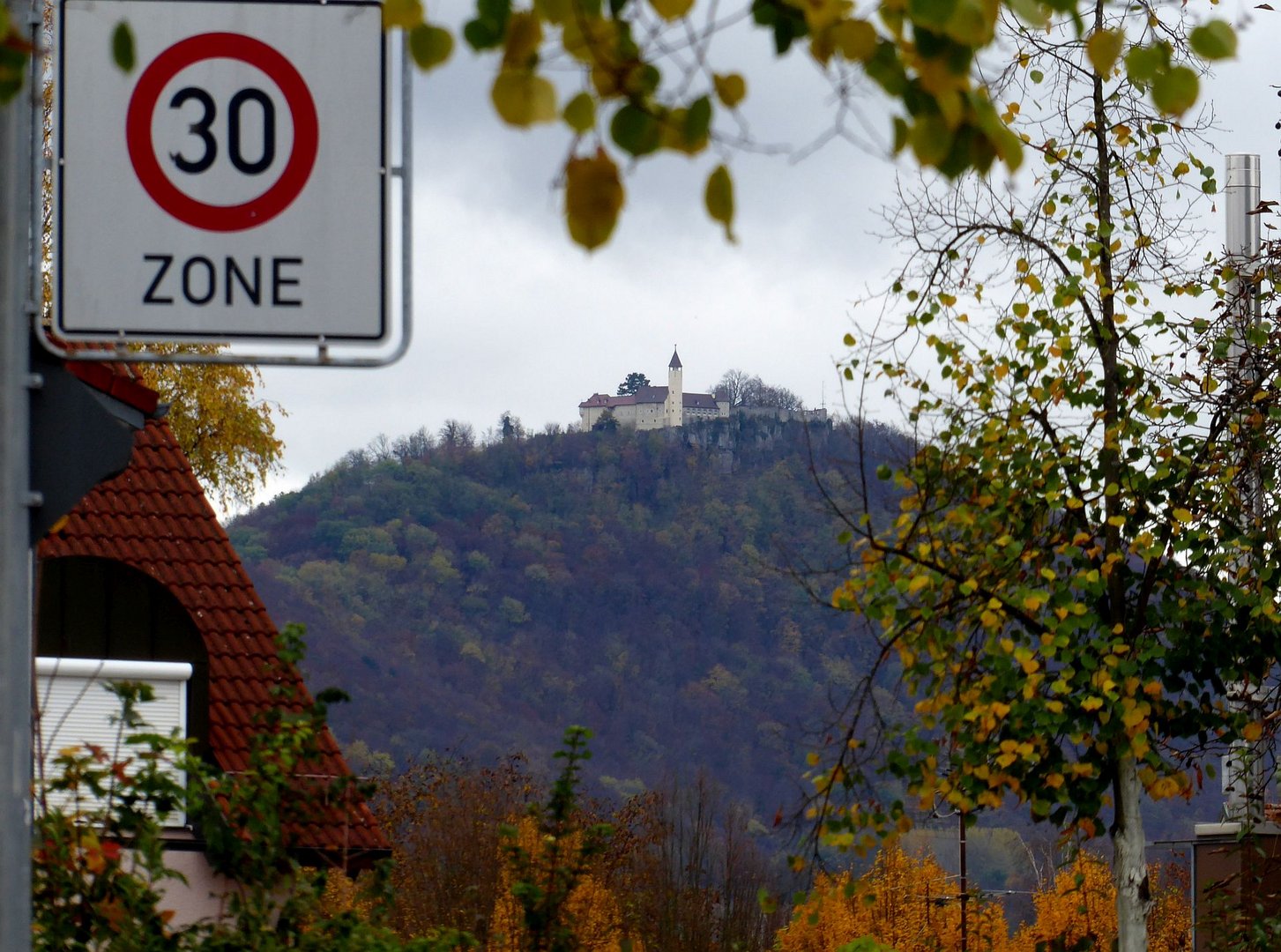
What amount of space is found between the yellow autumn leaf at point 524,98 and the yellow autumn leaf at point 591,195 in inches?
3.4

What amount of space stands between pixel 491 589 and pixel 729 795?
68.7ft

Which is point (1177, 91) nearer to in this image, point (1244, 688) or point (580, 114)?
point (580, 114)

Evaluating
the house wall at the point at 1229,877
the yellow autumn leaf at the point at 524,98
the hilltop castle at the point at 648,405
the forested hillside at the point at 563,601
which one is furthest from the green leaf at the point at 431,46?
the hilltop castle at the point at 648,405

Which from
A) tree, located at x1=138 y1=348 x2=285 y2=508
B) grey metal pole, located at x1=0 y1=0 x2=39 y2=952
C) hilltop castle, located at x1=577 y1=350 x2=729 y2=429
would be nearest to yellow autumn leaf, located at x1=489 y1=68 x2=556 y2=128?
grey metal pole, located at x1=0 y1=0 x2=39 y2=952

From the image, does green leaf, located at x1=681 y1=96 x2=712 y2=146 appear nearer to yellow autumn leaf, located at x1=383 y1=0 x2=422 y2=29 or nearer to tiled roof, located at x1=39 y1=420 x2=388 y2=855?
yellow autumn leaf, located at x1=383 y1=0 x2=422 y2=29

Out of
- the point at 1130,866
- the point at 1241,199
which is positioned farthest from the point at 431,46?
the point at 1241,199

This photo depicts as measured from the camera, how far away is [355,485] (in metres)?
89.9

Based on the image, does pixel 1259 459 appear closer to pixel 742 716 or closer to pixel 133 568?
pixel 133 568

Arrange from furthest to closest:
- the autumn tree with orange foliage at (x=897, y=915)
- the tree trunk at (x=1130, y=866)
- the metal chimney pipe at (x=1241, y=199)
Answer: the autumn tree with orange foliage at (x=897, y=915) < the metal chimney pipe at (x=1241, y=199) < the tree trunk at (x=1130, y=866)

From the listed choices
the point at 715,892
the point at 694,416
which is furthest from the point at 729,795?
the point at 694,416

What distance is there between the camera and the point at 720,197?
2471 mm

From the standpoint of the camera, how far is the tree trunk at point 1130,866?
10.0 meters

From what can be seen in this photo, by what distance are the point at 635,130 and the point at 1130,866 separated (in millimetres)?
8586

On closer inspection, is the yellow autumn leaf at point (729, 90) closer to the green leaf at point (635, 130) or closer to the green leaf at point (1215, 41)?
the green leaf at point (635, 130)
